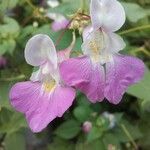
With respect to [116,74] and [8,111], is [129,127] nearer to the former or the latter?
[8,111]

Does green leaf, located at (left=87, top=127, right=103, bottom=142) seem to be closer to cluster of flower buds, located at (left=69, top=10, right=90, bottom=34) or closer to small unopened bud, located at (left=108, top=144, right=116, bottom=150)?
small unopened bud, located at (left=108, top=144, right=116, bottom=150)

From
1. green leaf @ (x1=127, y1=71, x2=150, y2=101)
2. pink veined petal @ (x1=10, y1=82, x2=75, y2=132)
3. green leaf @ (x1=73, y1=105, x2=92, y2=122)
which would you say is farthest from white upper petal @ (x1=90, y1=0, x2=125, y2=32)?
green leaf @ (x1=73, y1=105, x2=92, y2=122)

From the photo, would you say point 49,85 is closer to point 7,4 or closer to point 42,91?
point 42,91

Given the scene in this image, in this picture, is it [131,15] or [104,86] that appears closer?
[104,86]

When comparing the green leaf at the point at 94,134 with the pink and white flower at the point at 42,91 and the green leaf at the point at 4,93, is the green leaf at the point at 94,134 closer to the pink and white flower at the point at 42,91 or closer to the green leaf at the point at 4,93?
the green leaf at the point at 4,93

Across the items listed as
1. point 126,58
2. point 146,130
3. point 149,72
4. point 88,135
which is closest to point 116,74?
point 126,58

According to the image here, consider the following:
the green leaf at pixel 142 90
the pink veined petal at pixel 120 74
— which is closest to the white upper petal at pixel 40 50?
the pink veined petal at pixel 120 74
